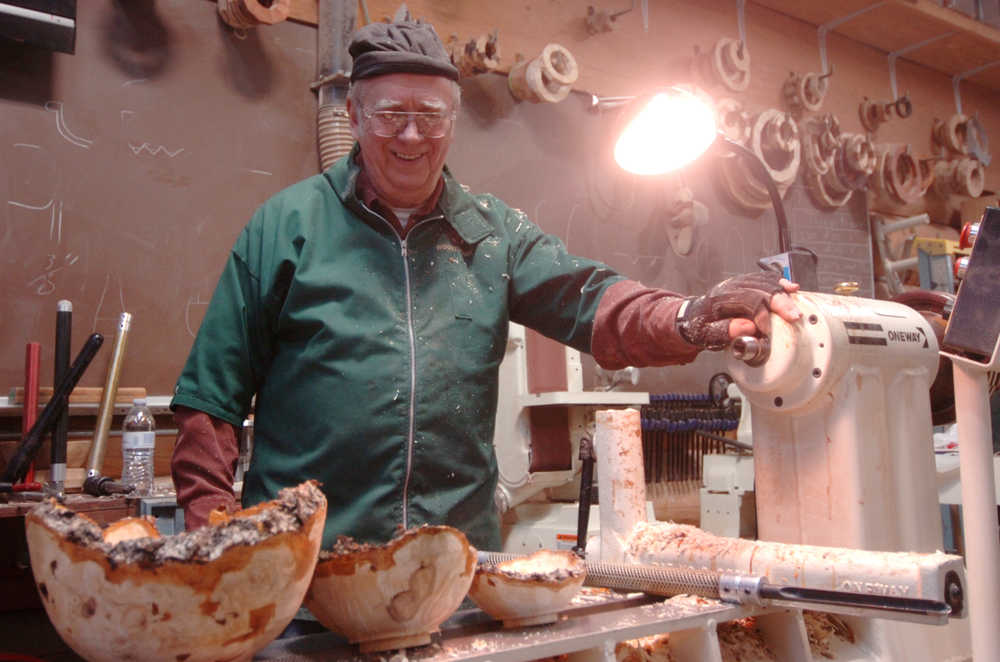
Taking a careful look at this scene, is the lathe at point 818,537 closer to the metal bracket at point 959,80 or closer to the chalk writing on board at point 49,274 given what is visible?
the chalk writing on board at point 49,274

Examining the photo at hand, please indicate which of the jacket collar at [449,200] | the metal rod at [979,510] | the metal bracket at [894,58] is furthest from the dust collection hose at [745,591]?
the metal bracket at [894,58]

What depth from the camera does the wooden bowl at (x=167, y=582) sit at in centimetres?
65

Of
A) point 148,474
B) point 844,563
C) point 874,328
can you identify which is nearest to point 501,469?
point 148,474

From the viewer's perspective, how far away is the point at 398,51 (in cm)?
147

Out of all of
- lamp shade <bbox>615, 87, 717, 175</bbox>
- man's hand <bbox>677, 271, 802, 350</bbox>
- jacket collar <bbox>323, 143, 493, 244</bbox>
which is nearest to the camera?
man's hand <bbox>677, 271, 802, 350</bbox>

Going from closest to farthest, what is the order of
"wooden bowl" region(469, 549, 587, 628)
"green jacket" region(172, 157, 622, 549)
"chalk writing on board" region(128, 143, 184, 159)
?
"wooden bowl" region(469, 549, 587, 628)
"green jacket" region(172, 157, 622, 549)
"chalk writing on board" region(128, 143, 184, 159)

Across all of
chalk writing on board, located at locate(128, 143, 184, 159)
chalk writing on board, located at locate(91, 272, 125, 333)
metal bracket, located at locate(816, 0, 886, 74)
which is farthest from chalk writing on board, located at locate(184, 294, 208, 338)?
metal bracket, located at locate(816, 0, 886, 74)

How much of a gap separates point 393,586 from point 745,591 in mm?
470

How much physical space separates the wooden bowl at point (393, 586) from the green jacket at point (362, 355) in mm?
598

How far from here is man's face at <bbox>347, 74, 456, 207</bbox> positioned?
1481 mm

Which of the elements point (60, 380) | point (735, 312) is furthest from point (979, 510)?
point (60, 380)

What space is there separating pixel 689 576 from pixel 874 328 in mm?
599

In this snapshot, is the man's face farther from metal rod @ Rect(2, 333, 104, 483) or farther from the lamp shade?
metal rod @ Rect(2, 333, 104, 483)

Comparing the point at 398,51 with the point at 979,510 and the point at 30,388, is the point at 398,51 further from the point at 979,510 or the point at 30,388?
the point at 30,388
